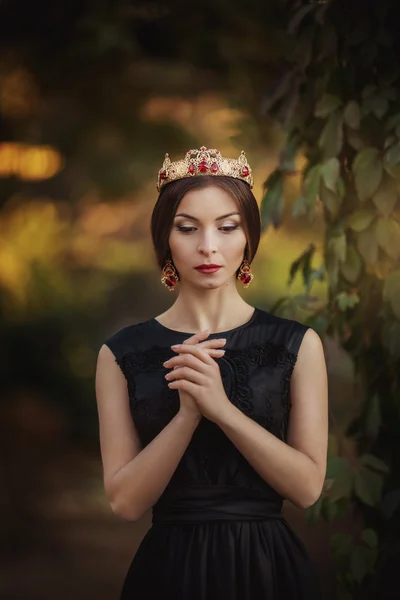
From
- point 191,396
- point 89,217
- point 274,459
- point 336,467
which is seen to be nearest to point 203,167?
point 191,396

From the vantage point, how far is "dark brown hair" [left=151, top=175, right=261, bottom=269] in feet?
5.22

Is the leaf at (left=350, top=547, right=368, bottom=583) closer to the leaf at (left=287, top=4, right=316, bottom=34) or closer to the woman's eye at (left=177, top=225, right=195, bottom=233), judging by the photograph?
the woman's eye at (left=177, top=225, right=195, bottom=233)

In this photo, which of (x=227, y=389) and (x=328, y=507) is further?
(x=328, y=507)

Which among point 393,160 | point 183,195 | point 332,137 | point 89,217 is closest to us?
point 183,195

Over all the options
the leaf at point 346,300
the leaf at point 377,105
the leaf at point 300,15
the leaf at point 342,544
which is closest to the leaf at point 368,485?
the leaf at point 342,544

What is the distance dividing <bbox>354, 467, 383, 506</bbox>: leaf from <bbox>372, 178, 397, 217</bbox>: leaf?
0.63 meters

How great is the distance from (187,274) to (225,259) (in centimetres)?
7

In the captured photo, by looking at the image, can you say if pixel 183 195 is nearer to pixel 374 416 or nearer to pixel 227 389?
pixel 227 389

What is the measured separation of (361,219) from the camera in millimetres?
2324

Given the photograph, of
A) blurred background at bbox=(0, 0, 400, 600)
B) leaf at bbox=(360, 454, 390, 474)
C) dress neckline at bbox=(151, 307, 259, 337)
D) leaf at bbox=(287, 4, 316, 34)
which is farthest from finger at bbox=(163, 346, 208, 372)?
blurred background at bbox=(0, 0, 400, 600)

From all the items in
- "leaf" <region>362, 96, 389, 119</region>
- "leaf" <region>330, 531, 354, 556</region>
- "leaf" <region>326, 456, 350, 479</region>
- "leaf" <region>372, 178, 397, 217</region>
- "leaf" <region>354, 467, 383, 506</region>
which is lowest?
"leaf" <region>330, 531, 354, 556</region>

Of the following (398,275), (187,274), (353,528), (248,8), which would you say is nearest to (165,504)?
(187,274)

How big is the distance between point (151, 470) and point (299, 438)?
25cm

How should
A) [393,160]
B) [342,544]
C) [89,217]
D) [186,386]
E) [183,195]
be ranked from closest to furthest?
[186,386] < [183,195] < [393,160] < [342,544] < [89,217]
